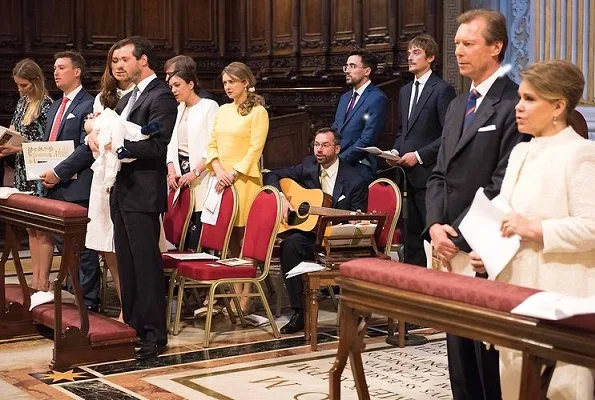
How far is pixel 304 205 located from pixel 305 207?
0.07 ft

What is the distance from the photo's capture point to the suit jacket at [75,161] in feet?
21.8

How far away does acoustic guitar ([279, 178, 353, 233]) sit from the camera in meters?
6.60

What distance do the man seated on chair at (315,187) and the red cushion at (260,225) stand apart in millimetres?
179

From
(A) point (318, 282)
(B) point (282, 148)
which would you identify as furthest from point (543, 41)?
(A) point (318, 282)

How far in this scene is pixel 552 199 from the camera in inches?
133

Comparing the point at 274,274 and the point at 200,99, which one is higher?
the point at 200,99

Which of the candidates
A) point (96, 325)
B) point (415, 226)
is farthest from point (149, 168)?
point (415, 226)

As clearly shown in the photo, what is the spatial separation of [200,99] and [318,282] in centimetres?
195

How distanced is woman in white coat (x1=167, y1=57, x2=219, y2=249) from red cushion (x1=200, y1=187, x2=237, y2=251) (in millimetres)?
429

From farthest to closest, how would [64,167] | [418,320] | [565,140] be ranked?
[64,167], [565,140], [418,320]

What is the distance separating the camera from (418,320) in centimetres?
316

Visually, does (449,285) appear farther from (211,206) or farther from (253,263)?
(211,206)

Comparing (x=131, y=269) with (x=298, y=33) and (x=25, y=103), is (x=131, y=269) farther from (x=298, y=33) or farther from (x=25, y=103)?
(x=298, y=33)

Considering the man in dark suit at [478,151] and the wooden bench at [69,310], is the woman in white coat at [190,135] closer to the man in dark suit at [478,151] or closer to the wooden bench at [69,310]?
the wooden bench at [69,310]
